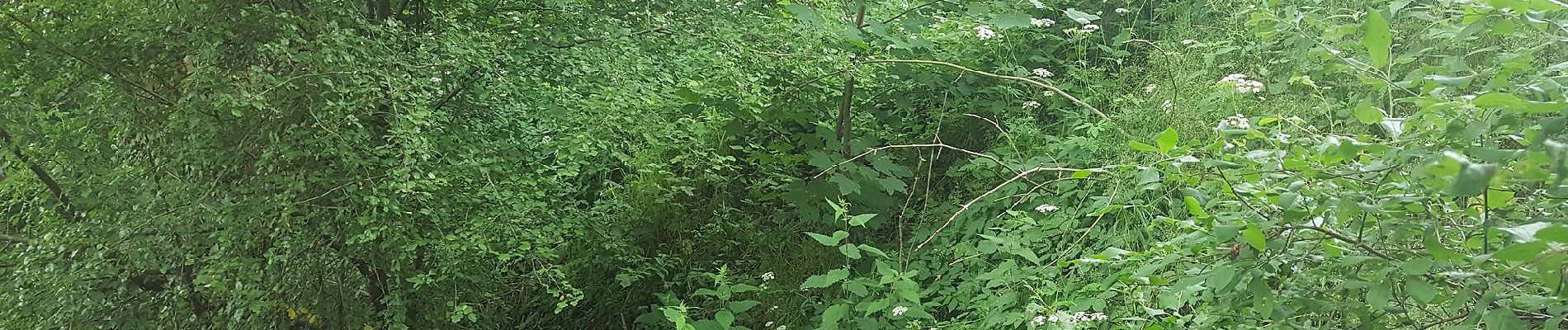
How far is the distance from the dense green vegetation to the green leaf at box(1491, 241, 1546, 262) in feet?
0.59

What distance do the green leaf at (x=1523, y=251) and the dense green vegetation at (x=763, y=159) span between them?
180mm

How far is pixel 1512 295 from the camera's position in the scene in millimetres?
1249

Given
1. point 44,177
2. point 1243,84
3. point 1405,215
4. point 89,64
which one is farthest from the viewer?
point 1243,84

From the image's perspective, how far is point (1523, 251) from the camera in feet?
3.11

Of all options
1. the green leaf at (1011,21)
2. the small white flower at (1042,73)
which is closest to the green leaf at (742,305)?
the green leaf at (1011,21)

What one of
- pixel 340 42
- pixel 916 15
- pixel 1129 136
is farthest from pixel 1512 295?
pixel 340 42

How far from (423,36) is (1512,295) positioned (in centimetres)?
239

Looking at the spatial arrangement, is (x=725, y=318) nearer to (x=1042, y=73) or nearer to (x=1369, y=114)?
(x=1042, y=73)

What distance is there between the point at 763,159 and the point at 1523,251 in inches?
109

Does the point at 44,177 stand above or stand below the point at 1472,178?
below

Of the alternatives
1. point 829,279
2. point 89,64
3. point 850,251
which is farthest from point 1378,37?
point 89,64

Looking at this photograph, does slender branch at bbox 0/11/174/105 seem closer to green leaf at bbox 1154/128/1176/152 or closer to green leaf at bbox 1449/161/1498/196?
green leaf at bbox 1154/128/1176/152

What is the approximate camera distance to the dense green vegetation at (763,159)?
140cm

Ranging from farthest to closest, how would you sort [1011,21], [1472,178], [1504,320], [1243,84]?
[1011,21], [1243,84], [1504,320], [1472,178]
